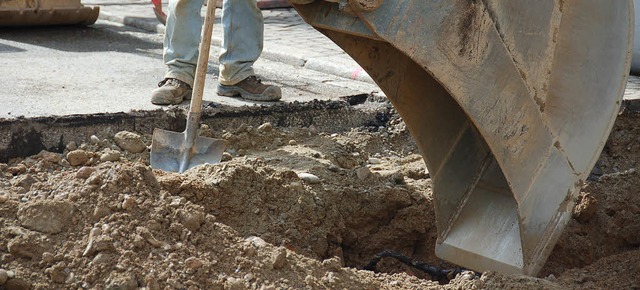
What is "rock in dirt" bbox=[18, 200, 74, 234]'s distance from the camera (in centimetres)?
306

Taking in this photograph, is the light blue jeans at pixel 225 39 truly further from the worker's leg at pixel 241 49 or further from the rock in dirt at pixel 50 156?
the rock in dirt at pixel 50 156

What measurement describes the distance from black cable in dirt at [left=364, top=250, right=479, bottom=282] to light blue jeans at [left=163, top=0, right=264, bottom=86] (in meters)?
1.93

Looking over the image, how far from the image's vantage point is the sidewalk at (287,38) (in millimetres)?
7082

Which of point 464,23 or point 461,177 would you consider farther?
point 461,177

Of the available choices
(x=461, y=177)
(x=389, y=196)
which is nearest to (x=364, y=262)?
(x=389, y=196)

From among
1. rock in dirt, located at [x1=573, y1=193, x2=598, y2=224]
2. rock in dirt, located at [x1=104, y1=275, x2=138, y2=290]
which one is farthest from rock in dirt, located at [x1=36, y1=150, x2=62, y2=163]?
rock in dirt, located at [x1=573, y1=193, x2=598, y2=224]

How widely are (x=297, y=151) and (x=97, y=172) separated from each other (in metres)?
1.52

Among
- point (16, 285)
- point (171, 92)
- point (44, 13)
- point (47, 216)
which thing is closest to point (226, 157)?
point (171, 92)

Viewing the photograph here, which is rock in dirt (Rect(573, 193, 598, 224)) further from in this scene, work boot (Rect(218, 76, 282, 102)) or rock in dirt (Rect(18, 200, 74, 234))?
rock in dirt (Rect(18, 200, 74, 234))

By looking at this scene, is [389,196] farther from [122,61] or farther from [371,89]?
[122,61]

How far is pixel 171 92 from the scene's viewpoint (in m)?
5.13

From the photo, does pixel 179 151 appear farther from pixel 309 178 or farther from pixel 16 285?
pixel 16 285

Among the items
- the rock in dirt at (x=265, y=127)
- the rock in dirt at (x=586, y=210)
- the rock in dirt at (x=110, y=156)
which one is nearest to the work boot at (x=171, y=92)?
the rock in dirt at (x=265, y=127)

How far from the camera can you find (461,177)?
360cm
